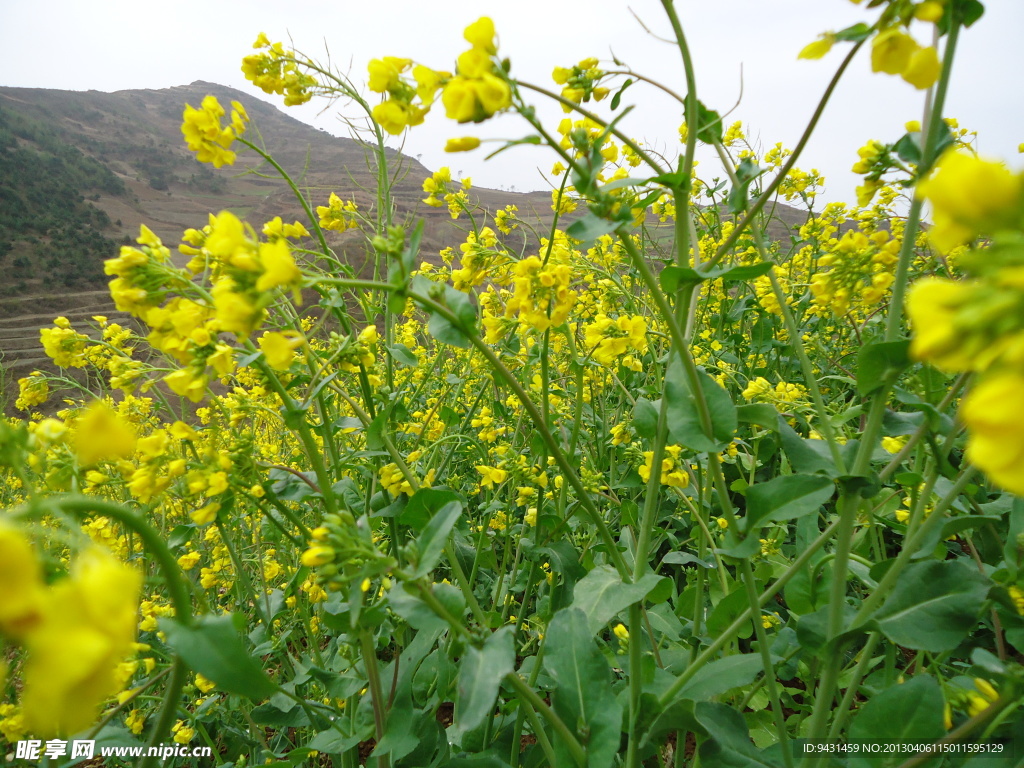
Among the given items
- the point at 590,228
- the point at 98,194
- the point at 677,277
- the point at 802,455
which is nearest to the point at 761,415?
the point at 802,455

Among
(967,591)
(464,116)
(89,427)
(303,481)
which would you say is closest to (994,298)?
(464,116)

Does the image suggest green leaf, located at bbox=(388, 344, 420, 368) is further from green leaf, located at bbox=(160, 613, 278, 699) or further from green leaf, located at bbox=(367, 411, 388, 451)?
green leaf, located at bbox=(160, 613, 278, 699)

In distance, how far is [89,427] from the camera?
61 centimetres

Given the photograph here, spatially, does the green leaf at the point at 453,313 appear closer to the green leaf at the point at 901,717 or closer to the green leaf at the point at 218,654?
the green leaf at the point at 218,654

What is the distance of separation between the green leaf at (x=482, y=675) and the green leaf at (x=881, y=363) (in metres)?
0.87

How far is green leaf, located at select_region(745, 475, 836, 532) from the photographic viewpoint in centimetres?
116

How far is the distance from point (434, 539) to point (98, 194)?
124ft

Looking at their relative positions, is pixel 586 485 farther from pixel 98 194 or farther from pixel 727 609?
pixel 98 194

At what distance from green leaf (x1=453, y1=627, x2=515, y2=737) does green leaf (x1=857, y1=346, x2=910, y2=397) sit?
868 mm

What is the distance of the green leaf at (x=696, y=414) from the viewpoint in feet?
3.73

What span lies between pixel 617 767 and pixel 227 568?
2.76 m

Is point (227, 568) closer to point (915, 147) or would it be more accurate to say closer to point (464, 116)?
point (464, 116)

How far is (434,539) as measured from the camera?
102cm

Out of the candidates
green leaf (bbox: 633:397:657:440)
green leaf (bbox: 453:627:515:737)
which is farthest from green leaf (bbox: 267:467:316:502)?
green leaf (bbox: 633:397:657:440)
